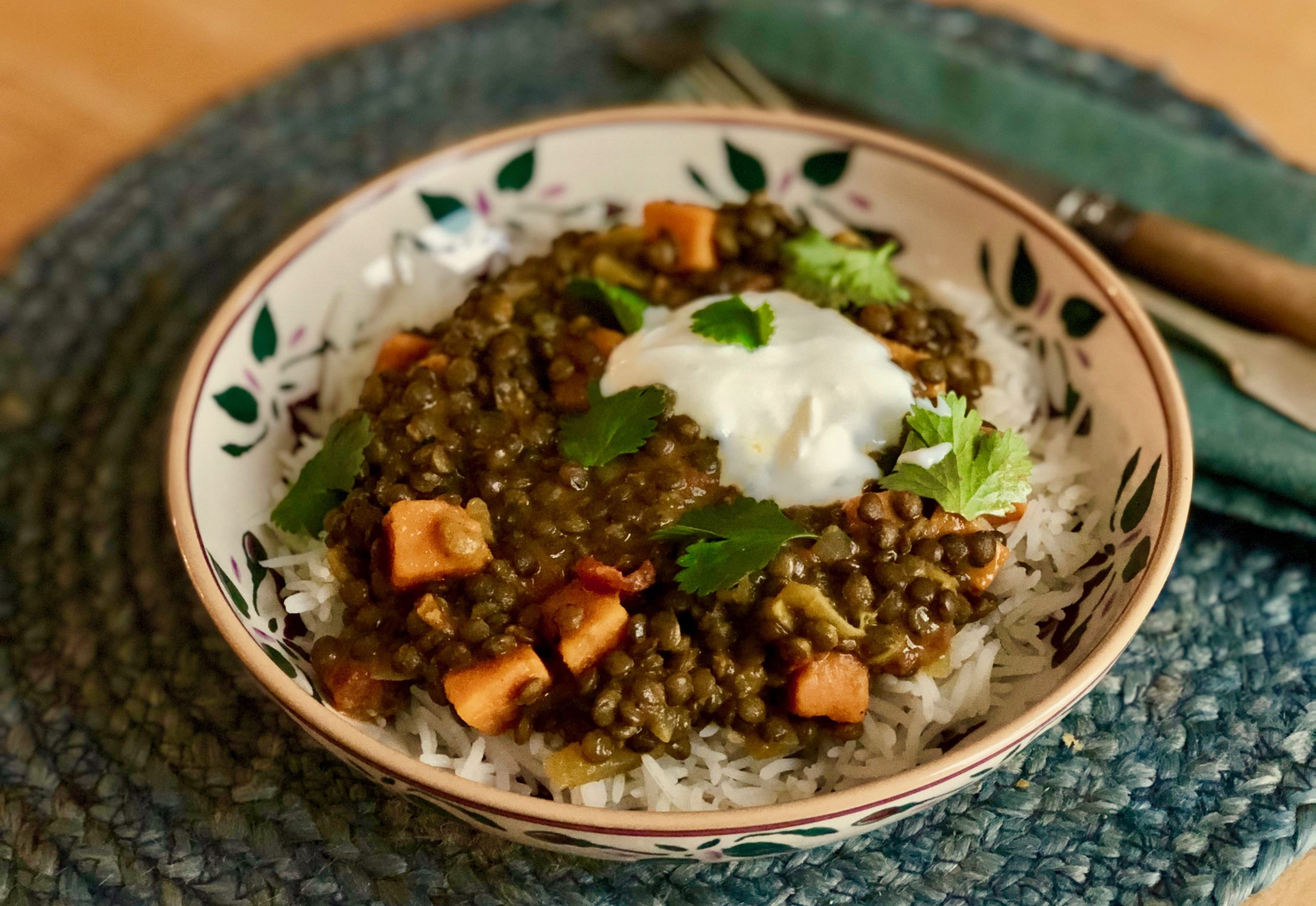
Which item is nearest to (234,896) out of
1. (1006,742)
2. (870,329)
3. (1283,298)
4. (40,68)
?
(1006,742)

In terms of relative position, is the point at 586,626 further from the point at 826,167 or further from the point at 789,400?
the point at 826,167

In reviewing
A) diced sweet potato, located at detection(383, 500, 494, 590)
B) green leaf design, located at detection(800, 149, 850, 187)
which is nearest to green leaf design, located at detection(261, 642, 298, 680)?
diced sweet potato, located at detection(383, 500, 494, 590)

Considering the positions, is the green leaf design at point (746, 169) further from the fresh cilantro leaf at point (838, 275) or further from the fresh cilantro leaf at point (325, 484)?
the fresh cilantro leaf at point (325, 484)

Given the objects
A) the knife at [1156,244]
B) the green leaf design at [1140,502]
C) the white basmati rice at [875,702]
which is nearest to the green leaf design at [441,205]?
the white basmati rice at [875,702]

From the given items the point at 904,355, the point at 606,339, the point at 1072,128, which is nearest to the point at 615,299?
the point at 606,339

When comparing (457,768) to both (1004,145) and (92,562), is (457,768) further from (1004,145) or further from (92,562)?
(1004,145)
